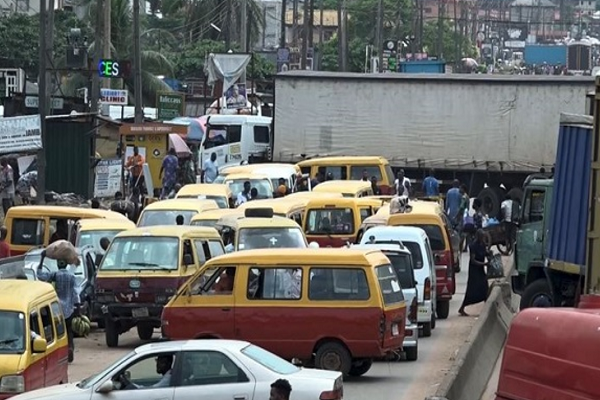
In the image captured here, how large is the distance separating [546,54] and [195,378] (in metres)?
183

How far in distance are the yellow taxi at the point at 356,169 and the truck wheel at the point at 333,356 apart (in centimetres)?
2075

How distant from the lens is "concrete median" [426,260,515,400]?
58.5ft

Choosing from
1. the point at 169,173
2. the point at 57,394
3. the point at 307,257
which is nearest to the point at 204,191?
the point at 169,173

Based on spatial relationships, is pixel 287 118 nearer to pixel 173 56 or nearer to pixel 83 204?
pixel 83 204

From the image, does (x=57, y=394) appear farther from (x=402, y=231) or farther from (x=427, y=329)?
(x=402, y=231)

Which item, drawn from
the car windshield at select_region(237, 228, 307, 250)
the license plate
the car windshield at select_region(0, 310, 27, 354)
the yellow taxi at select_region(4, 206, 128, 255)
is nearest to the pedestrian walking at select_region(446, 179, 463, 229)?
the yellow taxi at select_region(4, 206, 128, 255)

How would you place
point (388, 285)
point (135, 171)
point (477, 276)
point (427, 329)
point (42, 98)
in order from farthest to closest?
point (135, 171) < point (42, 98) < point (477, 276) < point (427, 329) < point (388, 285)

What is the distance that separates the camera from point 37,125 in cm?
4000

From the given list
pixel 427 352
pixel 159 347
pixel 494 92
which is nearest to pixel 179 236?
pixel 427 352

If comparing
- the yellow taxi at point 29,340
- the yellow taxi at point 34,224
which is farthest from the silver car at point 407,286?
the yellow taxi at point 34,224

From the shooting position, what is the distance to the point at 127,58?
71.7 meters

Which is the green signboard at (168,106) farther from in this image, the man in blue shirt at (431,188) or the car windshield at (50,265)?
the car windshield at (50,265)

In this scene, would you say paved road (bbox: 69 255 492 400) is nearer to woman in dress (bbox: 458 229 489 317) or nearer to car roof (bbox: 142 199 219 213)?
woman in dress (bbox: 458 229 489 317)

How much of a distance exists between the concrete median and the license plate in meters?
4.54
